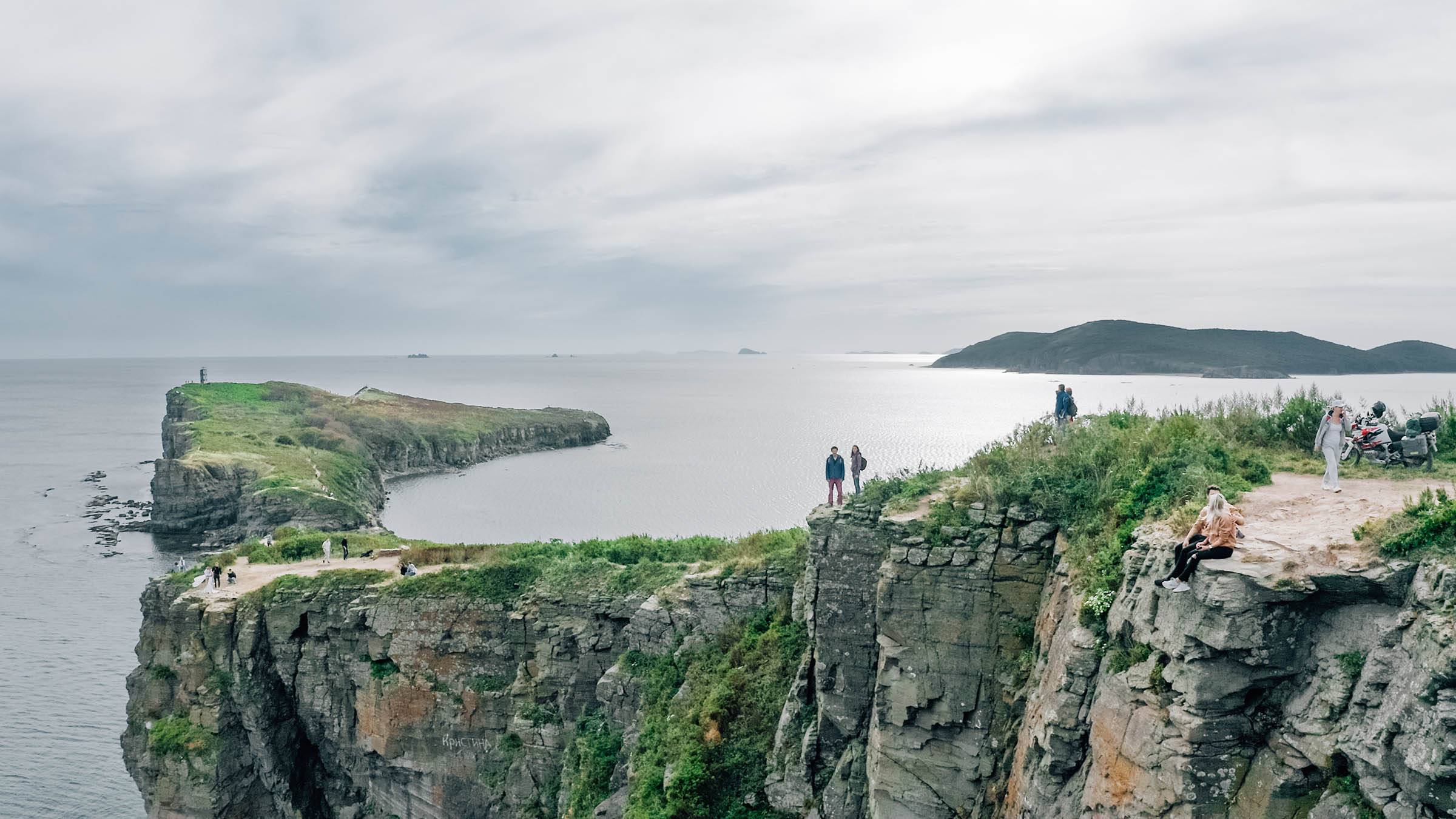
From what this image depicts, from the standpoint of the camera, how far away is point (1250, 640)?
33.5 feet

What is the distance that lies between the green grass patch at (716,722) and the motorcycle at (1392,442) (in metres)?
13.5

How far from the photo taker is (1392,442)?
607 inches

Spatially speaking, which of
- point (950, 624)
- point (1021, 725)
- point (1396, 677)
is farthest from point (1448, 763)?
point (950, 624)

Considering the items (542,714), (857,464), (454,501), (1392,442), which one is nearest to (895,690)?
(857,464)

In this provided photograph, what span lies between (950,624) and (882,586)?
1.50 meters

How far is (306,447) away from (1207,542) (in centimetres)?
9964

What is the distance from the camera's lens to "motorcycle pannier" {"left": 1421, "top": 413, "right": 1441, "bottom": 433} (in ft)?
48.3

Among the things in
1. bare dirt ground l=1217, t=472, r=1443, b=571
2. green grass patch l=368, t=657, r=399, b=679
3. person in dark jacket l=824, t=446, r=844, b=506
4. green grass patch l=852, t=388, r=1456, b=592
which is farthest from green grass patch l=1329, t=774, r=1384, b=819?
green grass patch l=368, t=657, r=399, b=679

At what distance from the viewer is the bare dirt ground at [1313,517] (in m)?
10.2

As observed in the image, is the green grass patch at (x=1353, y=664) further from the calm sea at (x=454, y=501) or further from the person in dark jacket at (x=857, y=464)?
the person in dark jacket at (x=857, y=464)

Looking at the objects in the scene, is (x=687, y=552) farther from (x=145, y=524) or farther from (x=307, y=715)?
(x=145, y=524)

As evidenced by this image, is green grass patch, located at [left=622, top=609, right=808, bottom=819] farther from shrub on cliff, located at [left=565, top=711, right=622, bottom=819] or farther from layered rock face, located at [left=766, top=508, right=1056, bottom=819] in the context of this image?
layered rock face, located at [left=766, top=508, right=1056, bottom=819]

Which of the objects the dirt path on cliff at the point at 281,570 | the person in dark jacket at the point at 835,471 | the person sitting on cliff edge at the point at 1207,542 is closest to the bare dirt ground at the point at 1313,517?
the person sitting on cliff edge at the point at 1207,542

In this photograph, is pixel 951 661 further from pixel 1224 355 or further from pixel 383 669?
pixel 1224 355
